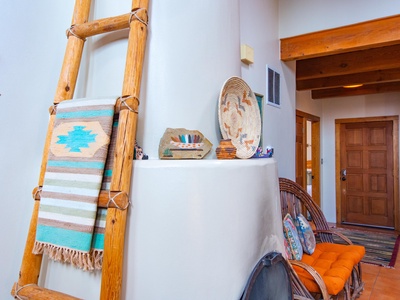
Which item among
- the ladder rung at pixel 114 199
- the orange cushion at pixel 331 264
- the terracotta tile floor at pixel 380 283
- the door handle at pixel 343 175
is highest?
the door handle at pixel 343 175

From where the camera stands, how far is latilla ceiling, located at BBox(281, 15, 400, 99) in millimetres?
2549

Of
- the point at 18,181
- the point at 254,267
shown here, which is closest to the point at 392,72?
the point at 254,267

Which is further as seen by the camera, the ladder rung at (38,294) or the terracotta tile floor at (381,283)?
the terracotta tile floor at (381,283)

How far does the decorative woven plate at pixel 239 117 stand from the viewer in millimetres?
1530

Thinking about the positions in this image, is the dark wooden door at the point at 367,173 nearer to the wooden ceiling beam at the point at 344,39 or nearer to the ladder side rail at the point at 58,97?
the wooden ceiling beam at the point at 344,39

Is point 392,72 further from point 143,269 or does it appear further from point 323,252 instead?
point 143,269

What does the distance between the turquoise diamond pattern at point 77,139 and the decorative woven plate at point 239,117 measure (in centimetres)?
64

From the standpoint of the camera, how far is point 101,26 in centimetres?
128

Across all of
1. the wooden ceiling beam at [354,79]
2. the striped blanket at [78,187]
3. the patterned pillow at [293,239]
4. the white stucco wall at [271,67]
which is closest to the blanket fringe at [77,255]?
the striped blanket at [78,187]

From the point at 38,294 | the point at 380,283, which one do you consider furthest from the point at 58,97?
the point at 380,283

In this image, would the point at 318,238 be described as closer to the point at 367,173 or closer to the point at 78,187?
the point at 78,187

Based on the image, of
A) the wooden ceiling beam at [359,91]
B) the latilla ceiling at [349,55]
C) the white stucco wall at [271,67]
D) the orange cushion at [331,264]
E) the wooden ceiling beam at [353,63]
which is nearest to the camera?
the orange cushion at [331,264]

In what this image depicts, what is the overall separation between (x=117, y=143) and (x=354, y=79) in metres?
4.36

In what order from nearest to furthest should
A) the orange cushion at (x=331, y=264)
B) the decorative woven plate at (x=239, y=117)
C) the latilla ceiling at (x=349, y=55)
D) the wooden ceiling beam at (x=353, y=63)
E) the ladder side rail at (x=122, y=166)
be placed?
the ladder side rail at (x=122, y=166), the decorative woven plate at (x=239, y=117), the orange cushion at (x=331, y=264), the latilla ceiling at (x=349, y=55), the wooden ceiling beam at (x=353, y=63)
